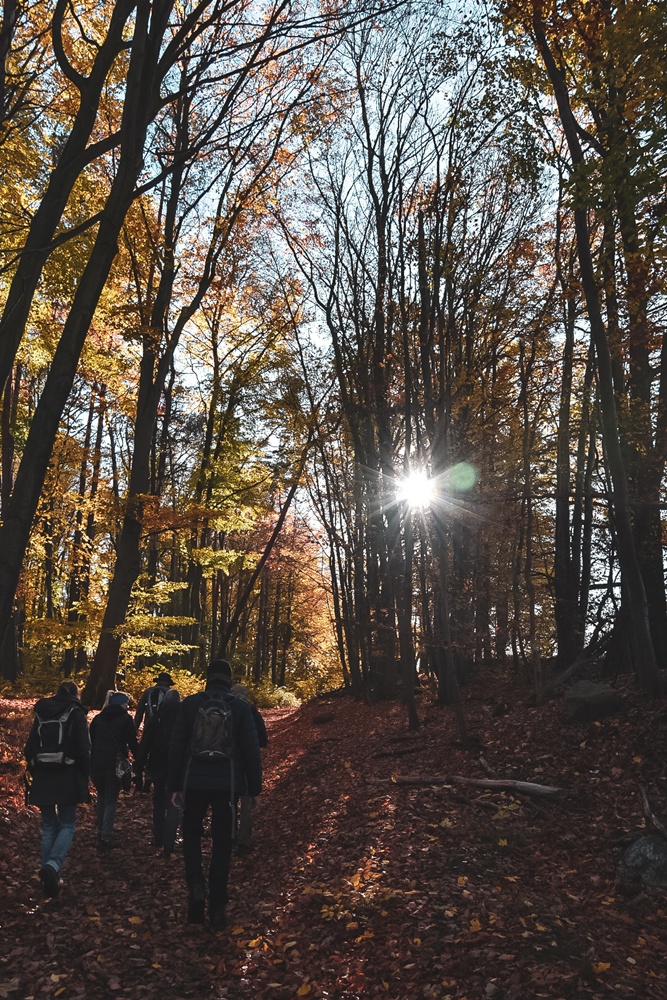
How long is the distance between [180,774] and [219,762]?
0.37m

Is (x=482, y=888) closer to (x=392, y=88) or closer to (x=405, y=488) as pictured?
(x=405, y=488)

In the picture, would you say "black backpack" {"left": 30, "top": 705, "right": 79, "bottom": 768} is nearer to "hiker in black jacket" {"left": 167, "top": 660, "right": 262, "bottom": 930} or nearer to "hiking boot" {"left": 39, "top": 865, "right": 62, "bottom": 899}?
"hiking boot" {"left": 39, "top": 865, "right": 62, "bottom": 899}

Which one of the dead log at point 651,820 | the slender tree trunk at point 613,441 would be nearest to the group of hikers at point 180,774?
the dead log at point 651,820

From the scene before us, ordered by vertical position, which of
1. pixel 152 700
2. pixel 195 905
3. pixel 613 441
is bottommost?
pixel 195 905

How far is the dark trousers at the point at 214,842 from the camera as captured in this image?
5027mm

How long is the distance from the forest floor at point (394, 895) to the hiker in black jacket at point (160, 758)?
332 millimetres

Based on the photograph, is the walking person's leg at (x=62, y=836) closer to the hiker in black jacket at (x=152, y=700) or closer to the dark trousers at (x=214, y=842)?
the dark trousers at (x=214, y=842)

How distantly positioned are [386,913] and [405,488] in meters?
9.02

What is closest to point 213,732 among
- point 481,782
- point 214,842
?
point 214,842

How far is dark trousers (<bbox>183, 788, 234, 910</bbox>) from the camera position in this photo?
16.5 feet

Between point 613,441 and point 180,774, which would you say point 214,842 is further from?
point 613,441

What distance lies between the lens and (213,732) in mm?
5156

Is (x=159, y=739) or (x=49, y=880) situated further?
(x=159, y=739)

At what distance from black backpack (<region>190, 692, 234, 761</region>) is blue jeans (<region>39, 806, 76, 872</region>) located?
162 centimetres
